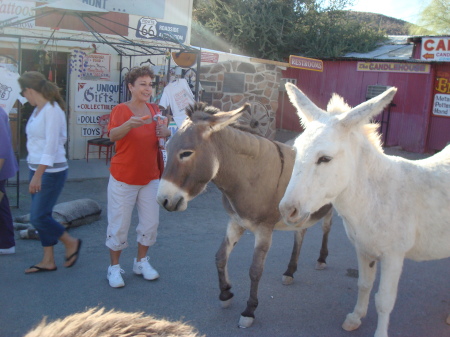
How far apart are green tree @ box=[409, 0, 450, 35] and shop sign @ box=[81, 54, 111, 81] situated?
52.3ft

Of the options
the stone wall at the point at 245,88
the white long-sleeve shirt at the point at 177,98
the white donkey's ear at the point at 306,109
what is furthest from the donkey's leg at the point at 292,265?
the stone wall at the point at 245,88

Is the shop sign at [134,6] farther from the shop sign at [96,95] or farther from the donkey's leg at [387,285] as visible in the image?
the donkey's leg at [387,285]

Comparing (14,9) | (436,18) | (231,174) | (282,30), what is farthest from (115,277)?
(436,18)

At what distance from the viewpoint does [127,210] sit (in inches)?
173

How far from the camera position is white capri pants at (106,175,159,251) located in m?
4.34

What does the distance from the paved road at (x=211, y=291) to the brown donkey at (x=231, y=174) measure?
1.16 feet

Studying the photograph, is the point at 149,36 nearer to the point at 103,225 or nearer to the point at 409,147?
the point at 103,225

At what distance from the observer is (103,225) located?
20.7 feet

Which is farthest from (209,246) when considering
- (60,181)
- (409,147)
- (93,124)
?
(409,147)

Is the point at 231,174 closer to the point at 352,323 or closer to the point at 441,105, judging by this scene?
the point at 352,323

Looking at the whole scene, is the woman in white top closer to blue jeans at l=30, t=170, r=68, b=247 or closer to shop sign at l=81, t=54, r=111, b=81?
blue jeans at l=30, t=170, r=68, b=247

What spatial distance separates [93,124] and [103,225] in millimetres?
4588

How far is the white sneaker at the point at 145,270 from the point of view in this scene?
458 cm

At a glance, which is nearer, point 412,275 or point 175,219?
point 412,275
